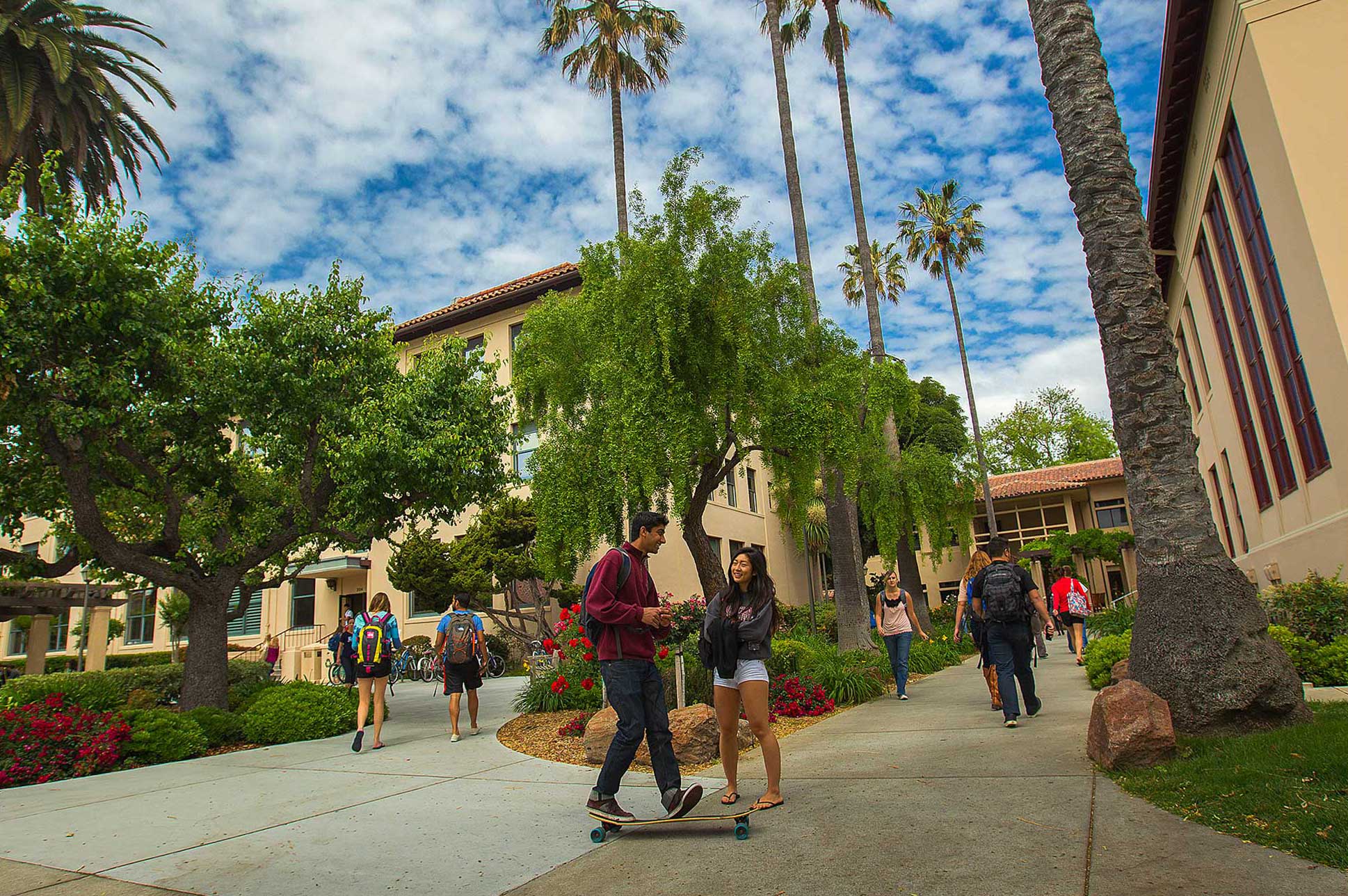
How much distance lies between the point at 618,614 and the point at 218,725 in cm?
813

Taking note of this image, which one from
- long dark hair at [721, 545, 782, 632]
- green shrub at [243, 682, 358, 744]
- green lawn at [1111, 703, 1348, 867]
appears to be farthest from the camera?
green shrub at [243, 682, 358, 744]

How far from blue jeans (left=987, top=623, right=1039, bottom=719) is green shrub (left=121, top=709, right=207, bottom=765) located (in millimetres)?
9402

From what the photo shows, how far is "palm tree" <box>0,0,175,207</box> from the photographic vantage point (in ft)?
47.6

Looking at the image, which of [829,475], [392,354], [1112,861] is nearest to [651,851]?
[1112,861]

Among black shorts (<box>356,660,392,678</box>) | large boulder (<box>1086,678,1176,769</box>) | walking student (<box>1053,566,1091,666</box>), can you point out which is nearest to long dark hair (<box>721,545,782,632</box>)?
large boulder (<box>1086,678,1176,769</box>)

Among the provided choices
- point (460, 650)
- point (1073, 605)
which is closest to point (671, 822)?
point (460, 650)

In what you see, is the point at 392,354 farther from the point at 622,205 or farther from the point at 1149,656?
the point at 1149,656

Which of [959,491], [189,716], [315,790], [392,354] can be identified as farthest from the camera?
[959,491]

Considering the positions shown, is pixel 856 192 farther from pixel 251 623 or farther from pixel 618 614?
pixel 251 623

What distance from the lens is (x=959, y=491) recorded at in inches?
834

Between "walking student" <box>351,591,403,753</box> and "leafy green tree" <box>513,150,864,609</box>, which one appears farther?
"leafy green tree" <box>513,150,864,609</box>

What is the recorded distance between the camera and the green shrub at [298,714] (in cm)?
1054

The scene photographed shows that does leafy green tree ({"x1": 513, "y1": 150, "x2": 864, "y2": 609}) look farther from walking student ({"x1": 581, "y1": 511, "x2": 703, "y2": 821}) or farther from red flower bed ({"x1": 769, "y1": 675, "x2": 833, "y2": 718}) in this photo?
walking student ({"x1": 581, "y1": 511, "x2": 703, "y2": 821})

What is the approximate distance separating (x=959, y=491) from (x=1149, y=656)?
1608 centimetres
